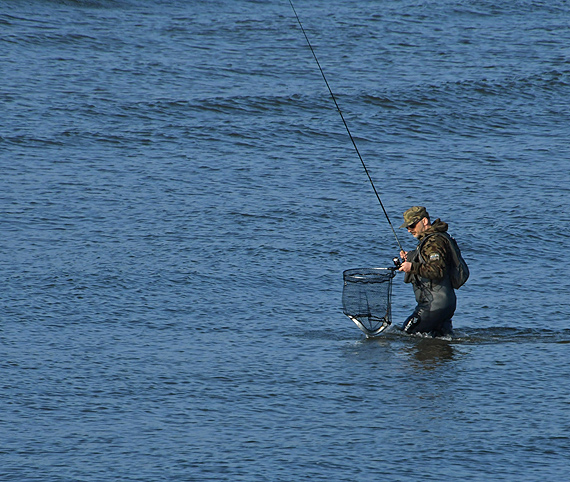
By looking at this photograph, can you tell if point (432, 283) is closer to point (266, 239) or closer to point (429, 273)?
point (429, 273)

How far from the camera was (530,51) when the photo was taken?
23250 millimetres

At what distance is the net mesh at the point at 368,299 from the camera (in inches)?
337

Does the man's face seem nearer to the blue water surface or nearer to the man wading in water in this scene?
the man wading in water

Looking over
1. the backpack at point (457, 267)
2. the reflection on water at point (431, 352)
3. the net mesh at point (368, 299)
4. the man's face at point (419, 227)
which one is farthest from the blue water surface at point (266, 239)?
the man's face at point (419, 227)

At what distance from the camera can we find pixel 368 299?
28.2ft

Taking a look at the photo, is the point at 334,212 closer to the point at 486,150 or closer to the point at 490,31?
the point at 486,150

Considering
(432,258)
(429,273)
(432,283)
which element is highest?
(432,258)

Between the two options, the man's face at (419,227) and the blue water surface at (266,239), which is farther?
the man's face at (419,227)

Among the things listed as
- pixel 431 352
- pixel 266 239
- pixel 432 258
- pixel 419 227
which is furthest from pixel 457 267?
pixel 266 239

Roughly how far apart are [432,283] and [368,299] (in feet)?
1.85

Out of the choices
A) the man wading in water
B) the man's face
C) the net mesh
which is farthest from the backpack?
the net mesh

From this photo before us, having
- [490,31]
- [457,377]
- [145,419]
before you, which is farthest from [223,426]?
[490,31]

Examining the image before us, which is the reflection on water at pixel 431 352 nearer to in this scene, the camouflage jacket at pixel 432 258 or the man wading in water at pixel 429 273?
the man wading in water at pixel 429 273

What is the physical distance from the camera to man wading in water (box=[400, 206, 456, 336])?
8.41m
